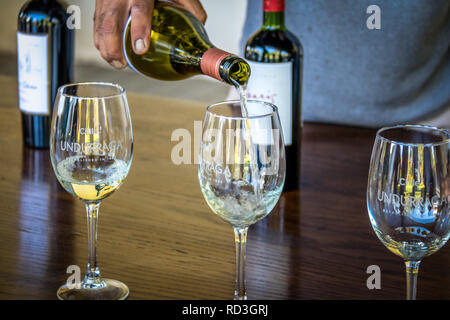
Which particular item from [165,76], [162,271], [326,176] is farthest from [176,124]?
[162,271]

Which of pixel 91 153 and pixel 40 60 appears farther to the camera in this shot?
pixel 40 60

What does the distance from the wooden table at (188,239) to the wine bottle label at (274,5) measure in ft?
1.00

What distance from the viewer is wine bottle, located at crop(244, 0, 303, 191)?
3.58 feet

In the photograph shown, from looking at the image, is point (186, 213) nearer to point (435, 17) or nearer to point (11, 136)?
point (11, 136)

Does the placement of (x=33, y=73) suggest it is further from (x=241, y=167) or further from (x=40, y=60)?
(x=241, y=167)

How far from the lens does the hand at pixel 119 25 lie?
1033mm

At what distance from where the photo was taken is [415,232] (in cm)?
69

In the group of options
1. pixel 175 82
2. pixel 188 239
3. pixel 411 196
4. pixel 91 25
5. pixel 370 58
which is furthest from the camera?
pixel 91 25

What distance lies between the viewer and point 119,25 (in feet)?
3.60

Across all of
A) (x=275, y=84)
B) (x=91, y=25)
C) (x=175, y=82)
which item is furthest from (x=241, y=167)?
(x=91, y=25)

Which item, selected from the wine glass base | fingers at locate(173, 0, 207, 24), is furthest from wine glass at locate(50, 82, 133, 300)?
fingers at locate(173, 0, 207, 24)

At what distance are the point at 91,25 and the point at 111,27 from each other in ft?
14.3

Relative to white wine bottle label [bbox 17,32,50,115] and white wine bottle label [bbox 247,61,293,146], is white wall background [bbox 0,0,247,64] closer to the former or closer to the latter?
white wine bottle label [bbox 17,32,50,115]

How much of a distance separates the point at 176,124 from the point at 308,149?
0.30 m
